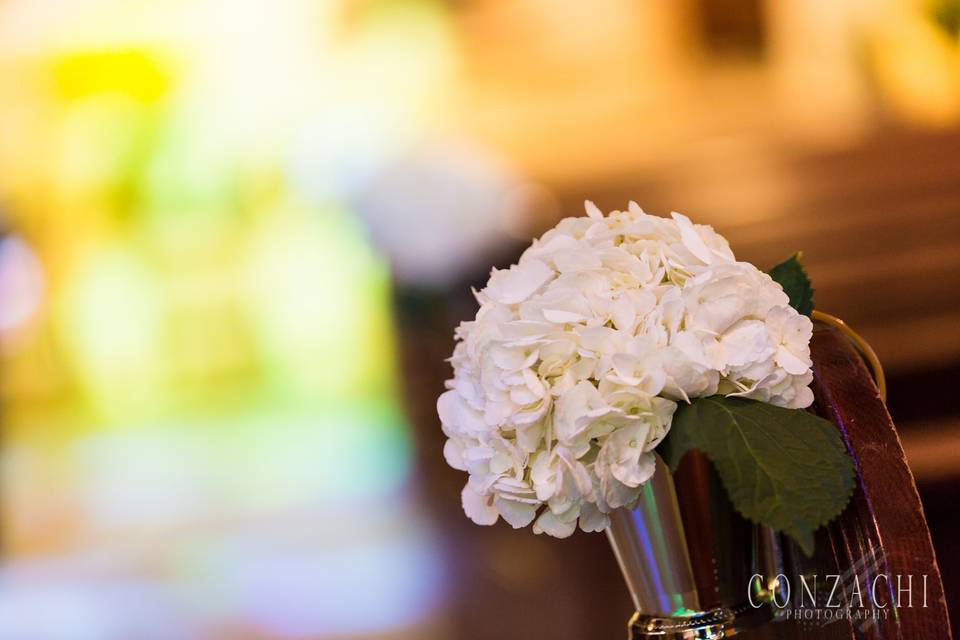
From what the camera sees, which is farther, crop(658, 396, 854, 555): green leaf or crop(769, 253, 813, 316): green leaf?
crop(769, 253, 813, 316): green leaf

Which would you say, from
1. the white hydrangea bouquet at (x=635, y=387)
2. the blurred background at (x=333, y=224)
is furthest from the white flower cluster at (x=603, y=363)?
the blurred background at (x=333, y=224)

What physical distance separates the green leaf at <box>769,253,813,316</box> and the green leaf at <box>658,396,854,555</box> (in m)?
0.12

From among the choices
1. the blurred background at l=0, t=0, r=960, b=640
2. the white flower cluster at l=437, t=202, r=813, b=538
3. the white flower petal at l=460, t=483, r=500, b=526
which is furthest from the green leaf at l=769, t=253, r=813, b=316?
the blurred background at l=0, t=0, r=960, b=640

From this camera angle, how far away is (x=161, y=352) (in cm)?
606

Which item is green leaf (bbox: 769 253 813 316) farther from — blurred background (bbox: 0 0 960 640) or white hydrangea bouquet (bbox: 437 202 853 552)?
blurred background (bbox: 0 0 960 640)

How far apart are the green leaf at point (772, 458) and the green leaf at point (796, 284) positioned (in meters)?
0.12

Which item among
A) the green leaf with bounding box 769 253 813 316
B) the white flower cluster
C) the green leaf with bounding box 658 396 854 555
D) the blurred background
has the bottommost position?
the green leaf with bounding box 658 396 854 555

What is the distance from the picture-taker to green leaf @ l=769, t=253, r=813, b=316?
2.44 ft

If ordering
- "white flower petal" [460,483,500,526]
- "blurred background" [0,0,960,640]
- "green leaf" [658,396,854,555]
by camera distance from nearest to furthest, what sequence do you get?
1. "green leaf" [658,396,854,555]
2. "white flower petal" [460,483,500,526]
3. "blurred background" [0,0,960,640]

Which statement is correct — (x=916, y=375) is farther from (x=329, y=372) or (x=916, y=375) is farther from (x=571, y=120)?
(x=571, y=120)

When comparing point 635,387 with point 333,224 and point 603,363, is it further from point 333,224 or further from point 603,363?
point 333,224

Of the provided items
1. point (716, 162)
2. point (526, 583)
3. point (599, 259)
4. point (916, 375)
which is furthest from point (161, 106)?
point (599, 259)

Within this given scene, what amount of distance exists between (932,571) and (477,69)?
629 centimetres

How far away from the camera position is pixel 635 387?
2.09ft
